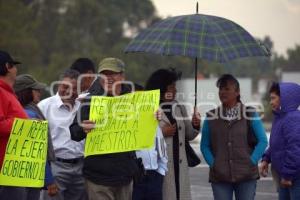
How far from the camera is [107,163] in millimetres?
6020

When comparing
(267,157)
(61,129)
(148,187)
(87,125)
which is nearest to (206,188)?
(267,157)

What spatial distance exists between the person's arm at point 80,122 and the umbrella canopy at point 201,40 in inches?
46.4

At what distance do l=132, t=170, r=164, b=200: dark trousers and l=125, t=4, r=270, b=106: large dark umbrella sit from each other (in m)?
1.14

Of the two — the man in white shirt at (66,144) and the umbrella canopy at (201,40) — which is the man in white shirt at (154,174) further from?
the umbrella canopy at (201,40)

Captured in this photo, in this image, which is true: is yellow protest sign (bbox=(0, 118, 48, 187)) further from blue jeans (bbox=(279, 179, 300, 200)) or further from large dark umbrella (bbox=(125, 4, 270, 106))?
blue jeans (bbox=(279, 179, 300, 200))

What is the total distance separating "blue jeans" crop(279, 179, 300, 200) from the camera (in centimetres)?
668

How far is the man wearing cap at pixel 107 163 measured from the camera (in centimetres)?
602

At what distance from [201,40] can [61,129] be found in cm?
155

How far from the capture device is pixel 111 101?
20.1 feet

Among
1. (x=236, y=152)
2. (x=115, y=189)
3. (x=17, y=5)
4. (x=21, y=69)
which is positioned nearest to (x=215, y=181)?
(x=236, y=152)

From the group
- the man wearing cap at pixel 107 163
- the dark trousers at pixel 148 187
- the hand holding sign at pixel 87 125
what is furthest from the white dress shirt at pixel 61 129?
the hand holding sign at pixel 87 125

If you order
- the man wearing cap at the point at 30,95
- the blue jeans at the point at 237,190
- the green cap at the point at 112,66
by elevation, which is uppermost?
the green cap at the point at 112,66

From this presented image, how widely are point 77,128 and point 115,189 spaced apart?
579mm

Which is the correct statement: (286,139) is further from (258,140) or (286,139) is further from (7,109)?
(7,109)
